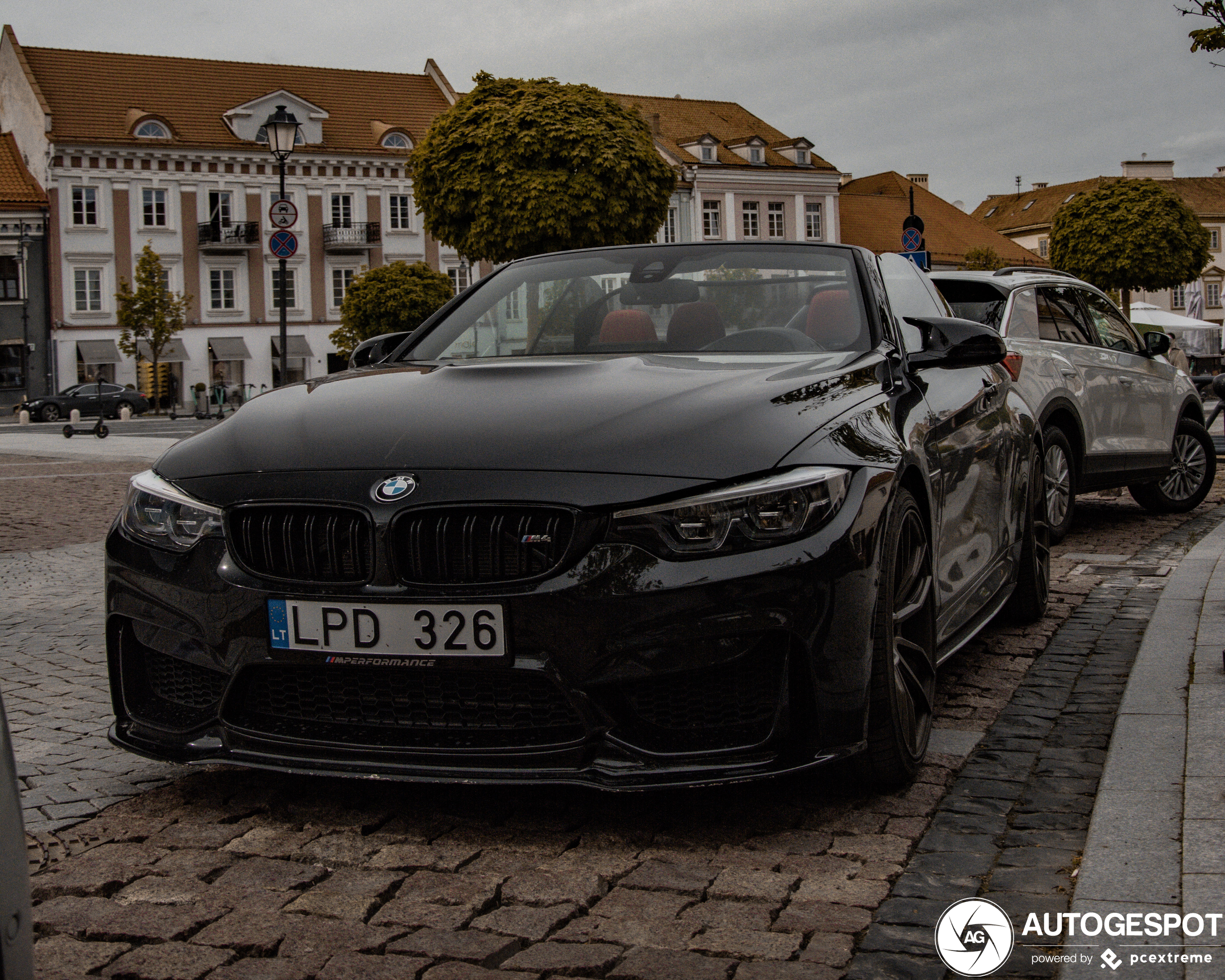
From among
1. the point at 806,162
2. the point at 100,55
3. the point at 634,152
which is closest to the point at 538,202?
the point at 634,152

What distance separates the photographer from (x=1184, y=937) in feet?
8.76

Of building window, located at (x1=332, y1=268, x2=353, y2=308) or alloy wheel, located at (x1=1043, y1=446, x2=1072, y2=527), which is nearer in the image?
alloy wheel, located at (x1=1043, y1=446, x2=1072, y2=527)

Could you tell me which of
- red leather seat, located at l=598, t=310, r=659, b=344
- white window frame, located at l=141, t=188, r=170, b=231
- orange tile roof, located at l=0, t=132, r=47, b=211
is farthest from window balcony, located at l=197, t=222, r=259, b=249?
red leather seat, located at l=598, t=310, r=659, b=344

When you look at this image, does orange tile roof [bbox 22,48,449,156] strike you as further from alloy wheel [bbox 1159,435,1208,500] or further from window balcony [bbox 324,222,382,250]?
alloy wheel [bbox 1159,435,1208,500]

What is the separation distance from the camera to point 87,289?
188 feet

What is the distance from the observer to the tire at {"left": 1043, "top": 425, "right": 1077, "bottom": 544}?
8.63 m

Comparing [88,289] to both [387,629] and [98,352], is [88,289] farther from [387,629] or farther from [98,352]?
[387,629]

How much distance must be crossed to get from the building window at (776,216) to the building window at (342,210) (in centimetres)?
2149

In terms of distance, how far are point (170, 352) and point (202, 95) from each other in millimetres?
12319

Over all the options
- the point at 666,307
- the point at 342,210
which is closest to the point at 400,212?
the point at 342,210

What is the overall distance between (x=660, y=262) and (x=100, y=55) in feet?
209

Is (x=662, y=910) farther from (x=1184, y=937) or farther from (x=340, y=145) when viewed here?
(x=340, y=145)

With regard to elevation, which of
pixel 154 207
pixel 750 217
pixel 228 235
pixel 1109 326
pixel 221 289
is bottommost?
pixel 1109 326

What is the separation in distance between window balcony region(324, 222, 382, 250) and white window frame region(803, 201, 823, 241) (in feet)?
74.5
